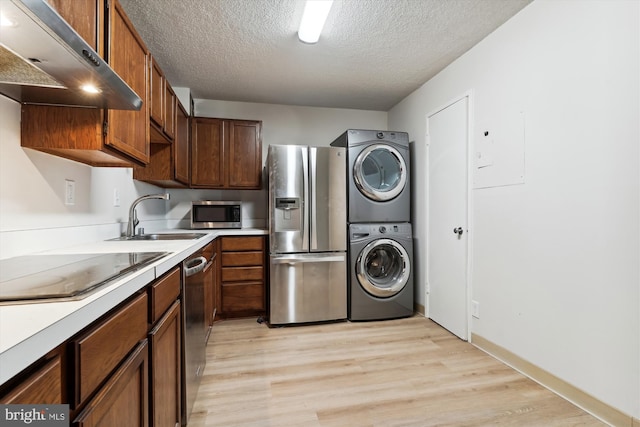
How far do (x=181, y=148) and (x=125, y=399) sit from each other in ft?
7.85

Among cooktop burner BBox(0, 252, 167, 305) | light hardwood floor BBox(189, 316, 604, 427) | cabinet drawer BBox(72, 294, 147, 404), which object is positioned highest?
cooktop burner BBox(0, 252, 167, 305)

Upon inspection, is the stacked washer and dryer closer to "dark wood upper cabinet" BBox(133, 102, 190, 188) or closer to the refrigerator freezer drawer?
the refrigerator freezer drawer

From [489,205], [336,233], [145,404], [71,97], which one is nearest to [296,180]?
[336,233]

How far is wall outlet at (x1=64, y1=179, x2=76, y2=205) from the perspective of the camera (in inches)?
59.4

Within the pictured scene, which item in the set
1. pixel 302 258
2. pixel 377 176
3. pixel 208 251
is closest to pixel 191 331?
pixel 208 251

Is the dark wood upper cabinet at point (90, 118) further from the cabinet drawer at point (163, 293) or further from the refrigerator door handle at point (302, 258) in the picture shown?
the refrigerator door handle at point (302, 258)

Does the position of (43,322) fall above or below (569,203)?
below

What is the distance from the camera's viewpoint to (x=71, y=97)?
1.15 meters

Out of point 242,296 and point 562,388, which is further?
point 242,296

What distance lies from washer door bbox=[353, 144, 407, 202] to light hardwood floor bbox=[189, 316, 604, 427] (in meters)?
1.33

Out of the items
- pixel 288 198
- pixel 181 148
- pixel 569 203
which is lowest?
pixel 569 203

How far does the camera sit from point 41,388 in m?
0.47

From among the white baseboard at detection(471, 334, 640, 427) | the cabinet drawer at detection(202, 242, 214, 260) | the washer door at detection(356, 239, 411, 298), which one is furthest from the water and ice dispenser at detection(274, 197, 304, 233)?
the white baseboard at detection(471, 334, 640, 427)

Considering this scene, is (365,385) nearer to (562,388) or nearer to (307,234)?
(562,388)
